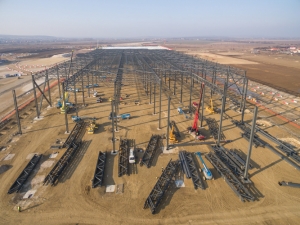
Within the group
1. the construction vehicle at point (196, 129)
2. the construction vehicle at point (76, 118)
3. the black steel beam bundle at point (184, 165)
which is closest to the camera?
the black steel beam bundle at point (184, 165)

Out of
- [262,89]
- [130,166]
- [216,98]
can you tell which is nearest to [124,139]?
[130,166]

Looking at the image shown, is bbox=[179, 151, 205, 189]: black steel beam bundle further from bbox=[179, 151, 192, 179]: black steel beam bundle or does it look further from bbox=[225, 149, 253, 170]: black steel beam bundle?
bbox=[225, 149, 253, 170]: black steel beam bundle

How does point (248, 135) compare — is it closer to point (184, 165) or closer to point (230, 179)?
point (230, 179)

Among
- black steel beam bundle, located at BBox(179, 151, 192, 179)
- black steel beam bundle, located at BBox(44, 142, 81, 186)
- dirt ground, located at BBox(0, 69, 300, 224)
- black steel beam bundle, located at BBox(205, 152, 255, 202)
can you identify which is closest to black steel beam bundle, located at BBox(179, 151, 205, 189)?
black steel beam bundle, located at BBox(179, 151, 192, 179)

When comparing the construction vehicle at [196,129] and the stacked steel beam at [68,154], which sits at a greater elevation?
the construction vehicle at [196,129]

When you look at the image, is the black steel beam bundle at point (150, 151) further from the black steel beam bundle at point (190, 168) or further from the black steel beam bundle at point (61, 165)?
the black steel beam bundle at point (61, 165)

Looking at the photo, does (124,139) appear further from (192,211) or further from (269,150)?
(269,150)

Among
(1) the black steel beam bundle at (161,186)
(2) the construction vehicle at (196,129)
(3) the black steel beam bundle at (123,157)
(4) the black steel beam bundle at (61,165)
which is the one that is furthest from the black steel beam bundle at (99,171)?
(2) the construction vehicle at (196,129)
